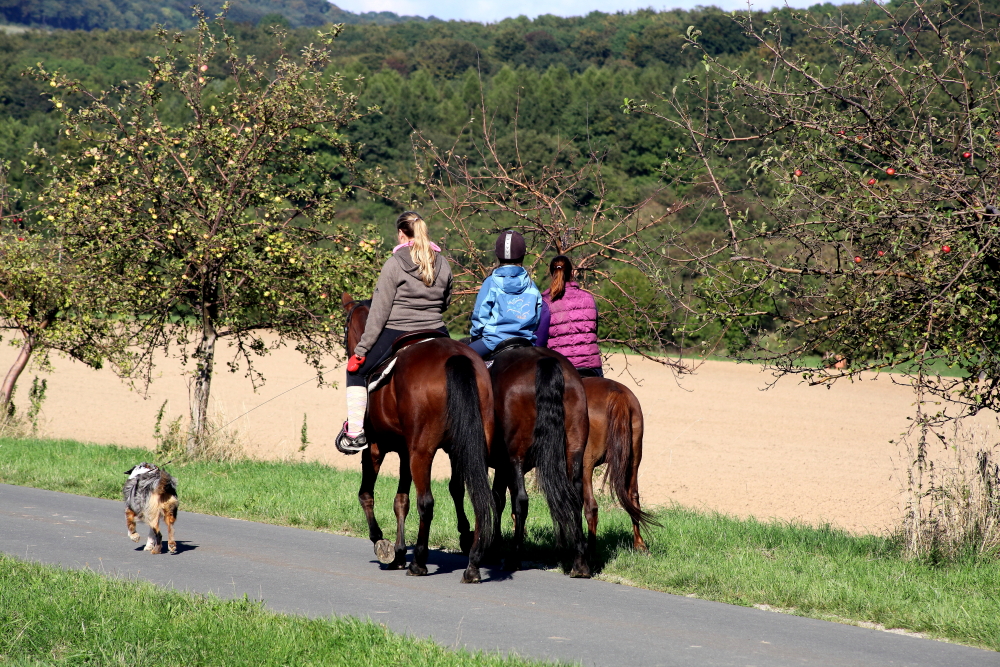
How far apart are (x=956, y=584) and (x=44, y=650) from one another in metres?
6.03

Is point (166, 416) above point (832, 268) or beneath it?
beneath

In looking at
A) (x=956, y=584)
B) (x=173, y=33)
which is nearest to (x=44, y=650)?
(x=956, y=584)

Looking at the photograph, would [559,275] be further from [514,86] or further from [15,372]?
[514,86]

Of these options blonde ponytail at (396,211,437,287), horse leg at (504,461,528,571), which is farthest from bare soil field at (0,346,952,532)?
blonde ponytail at (396,211,437,287)

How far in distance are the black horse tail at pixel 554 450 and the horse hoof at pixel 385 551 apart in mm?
1286

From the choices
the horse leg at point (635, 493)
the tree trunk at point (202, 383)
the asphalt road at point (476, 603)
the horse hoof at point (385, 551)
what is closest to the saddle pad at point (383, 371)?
the horse hoof at point (385, 551)

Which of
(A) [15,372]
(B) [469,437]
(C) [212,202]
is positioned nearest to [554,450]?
(B) [469,437]

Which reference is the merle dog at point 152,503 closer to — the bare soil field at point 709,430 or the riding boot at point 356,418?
the riding boot at point 356,418

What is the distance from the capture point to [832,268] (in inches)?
334

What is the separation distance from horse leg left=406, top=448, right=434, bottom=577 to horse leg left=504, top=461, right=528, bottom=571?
72 cm

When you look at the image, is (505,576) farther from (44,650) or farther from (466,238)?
(466,238)

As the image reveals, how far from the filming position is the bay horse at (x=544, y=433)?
7.72 m

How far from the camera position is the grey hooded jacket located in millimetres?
8062

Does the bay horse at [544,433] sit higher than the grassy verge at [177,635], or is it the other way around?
the bay horse at [544,433]
